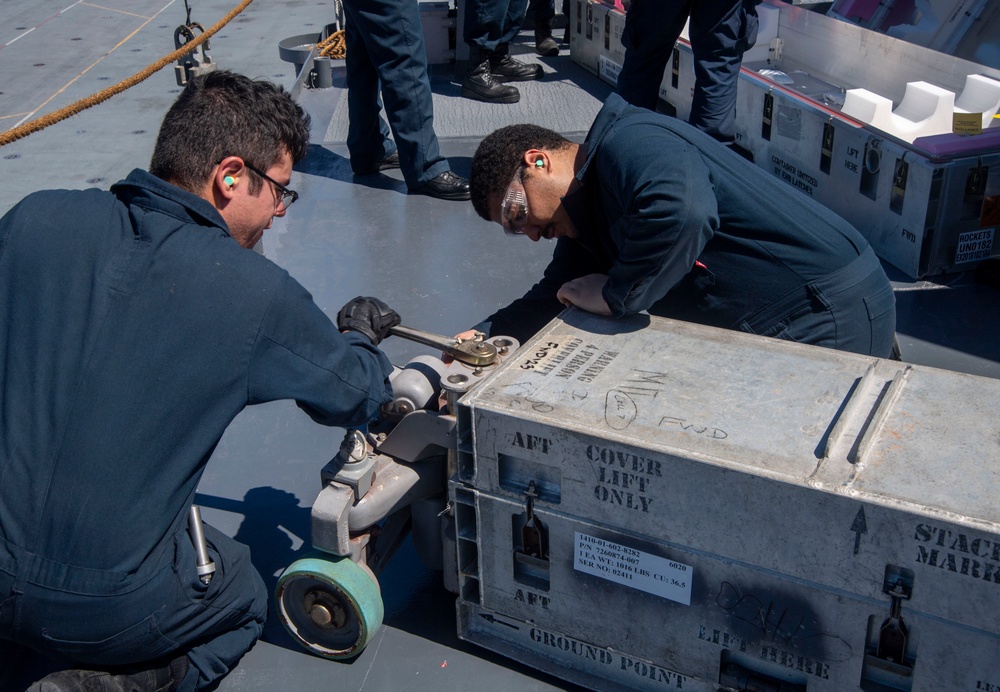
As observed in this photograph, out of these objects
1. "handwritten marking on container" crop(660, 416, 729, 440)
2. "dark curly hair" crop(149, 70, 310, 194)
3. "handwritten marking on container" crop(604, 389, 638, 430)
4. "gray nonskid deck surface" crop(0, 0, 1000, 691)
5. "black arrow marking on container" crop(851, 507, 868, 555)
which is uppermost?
"dark curly hair" crop(149, 70, 310, 194)

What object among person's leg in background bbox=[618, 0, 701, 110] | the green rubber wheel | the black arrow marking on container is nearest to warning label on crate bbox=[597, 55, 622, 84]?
person's leg in background bbox=[618, 0, 701, 110]

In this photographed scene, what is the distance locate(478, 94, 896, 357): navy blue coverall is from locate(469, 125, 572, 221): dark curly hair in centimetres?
17

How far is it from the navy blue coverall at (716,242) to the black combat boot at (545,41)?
519cm

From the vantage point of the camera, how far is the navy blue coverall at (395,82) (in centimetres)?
464

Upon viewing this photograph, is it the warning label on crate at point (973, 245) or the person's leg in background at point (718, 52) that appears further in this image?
the person's leg in background at point (718, 52)

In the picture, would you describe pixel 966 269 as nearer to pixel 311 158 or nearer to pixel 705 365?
pixel 705 365

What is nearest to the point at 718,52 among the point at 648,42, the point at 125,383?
the point at 648,42

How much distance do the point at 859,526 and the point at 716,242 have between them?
101 centimetres

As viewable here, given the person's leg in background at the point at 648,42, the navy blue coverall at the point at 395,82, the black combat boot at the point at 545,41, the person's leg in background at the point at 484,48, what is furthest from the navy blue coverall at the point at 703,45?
the black combat boot at the point at 545,41

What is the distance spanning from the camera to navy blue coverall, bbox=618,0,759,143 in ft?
15.3

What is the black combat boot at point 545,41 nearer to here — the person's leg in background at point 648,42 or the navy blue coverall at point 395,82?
the person's leg in background at point 648,42

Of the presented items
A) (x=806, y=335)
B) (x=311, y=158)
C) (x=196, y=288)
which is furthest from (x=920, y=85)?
(x=196, y=288)

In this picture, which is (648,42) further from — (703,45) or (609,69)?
(609,69)

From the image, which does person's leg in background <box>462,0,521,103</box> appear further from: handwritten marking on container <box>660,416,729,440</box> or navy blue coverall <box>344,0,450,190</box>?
handwritten marking on container <box>660,416,729,440</box>
